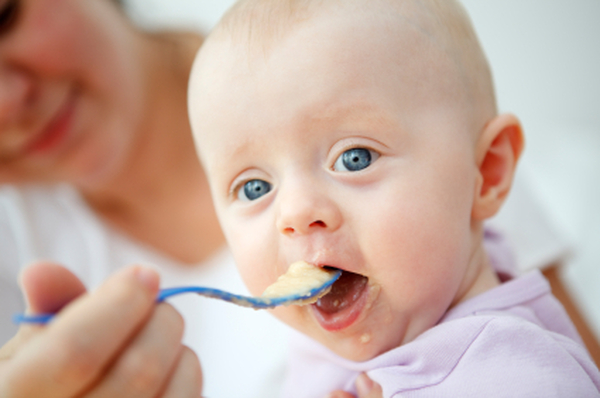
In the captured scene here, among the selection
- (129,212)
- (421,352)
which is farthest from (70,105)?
(421,352)

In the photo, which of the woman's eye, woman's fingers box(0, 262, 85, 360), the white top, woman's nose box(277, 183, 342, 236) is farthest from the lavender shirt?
the woman's eye

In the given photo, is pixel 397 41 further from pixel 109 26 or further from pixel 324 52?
pixel 109 26

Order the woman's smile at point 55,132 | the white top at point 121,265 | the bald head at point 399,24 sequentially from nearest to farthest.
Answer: the bald head at point 399,24, the woman's smile at point 55,132, the white top at point 121,265

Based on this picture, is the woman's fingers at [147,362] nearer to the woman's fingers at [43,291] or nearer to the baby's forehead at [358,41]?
the woman's fingers at [43,291]

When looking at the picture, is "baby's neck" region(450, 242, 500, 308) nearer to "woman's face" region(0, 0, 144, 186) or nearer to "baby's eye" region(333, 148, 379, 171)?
"baby's eye" region(333, 148, 379, 171)

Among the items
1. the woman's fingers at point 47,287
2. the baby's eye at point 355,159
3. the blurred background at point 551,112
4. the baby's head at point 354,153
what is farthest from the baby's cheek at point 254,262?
the blurred background at point 551,112

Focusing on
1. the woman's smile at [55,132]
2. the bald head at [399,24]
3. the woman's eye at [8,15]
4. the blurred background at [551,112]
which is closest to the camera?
the bald head at [399,24]

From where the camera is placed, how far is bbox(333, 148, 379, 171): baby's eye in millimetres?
628

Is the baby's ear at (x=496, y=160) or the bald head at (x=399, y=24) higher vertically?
the bald head at (x=399, y=24)

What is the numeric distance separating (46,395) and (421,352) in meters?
0.46

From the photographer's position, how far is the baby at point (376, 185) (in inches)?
23.3

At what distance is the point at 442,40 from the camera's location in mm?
679

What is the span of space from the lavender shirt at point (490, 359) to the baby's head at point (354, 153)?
0.14 ft

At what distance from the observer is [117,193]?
1.56 m
